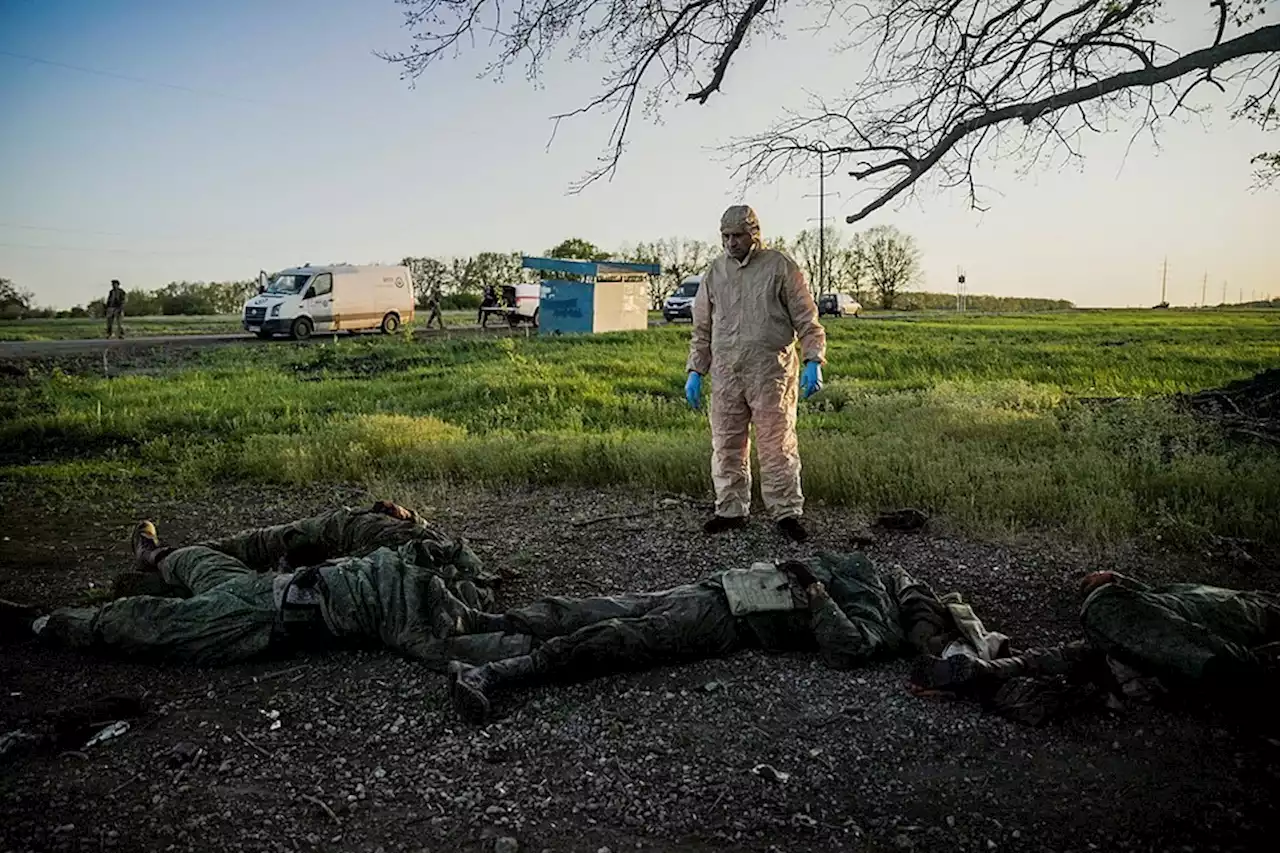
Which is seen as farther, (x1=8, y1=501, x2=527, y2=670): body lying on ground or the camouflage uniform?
the camouflage uniform

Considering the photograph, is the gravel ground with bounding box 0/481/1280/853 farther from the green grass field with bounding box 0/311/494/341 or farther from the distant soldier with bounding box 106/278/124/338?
the distant soldier with bounding box 106/278/124/338

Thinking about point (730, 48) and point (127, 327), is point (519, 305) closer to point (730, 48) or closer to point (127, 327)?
point (127, 327)

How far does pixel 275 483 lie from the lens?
7586 millimetres

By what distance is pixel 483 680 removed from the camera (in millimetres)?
3539

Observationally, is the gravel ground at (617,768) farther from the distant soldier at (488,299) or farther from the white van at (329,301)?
the distant soldier at (488,299)

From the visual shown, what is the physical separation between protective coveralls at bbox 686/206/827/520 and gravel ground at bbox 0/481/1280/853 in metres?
1.89

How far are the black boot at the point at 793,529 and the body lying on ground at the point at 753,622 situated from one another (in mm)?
1665

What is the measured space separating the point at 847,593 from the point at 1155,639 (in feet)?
3.73

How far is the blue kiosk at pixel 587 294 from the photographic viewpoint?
88.2 feet

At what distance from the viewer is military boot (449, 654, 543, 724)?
11.2 ft

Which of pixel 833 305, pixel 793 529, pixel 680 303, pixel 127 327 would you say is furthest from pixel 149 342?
pixel 833 305

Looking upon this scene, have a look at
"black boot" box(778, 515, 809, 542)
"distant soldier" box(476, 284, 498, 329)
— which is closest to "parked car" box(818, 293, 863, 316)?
"distant soldier" box(476, 284, 498, 329)

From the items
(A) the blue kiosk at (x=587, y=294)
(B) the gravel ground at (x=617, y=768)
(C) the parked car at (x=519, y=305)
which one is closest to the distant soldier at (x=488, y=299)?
(C) the parked car at (x=519, y=305)

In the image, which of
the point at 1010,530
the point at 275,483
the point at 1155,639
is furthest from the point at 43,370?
the point at 1155,639
